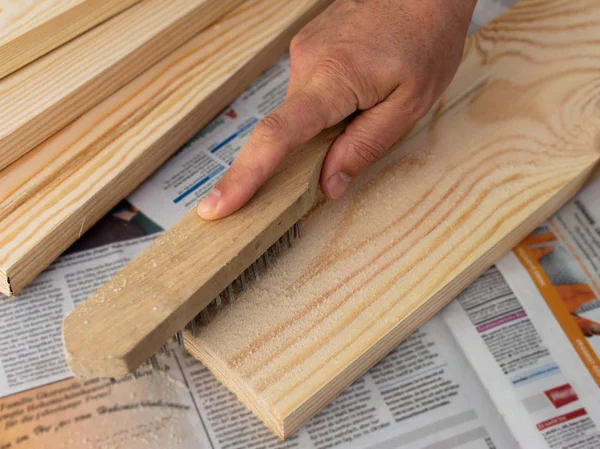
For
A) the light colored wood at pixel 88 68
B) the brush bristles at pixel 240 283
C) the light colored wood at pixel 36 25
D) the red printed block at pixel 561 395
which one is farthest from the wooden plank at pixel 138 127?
the red printed block at pixel 561 395

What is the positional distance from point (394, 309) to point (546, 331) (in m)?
0.30

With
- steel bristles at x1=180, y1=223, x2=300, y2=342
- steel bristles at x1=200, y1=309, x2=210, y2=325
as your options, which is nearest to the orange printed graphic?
steel bristles at x1=180, y1=223, x2=300, y2=342

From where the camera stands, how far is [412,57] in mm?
1043

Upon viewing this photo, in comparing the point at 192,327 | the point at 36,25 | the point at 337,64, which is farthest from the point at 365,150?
the point at 36,25

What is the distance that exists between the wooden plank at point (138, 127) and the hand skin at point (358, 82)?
0.29m

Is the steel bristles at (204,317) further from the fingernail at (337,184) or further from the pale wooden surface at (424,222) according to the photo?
the fingernail at (337,184)

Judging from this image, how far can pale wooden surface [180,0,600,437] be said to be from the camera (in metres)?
0.99

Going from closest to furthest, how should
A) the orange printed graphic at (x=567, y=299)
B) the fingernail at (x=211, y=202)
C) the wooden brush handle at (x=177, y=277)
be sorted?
the wooden brush handle at (x=177, y=277), the fingernail at (x=211, y=202), the orange printed graphic at (x=567, y=299)

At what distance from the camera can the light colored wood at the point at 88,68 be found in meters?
1.17

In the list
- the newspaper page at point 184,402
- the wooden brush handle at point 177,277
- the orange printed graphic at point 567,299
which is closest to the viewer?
the wooden brush handle at point 177,277

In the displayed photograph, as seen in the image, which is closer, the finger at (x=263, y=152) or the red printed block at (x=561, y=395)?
the finger at (x=263, y=152)

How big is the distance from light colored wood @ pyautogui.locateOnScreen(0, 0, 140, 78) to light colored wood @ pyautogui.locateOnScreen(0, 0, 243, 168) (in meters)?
0.02

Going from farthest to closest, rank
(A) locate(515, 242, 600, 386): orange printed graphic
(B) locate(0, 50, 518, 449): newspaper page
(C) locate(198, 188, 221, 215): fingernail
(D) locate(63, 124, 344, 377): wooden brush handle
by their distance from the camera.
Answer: (A) locate(515, 242, 600, 386): orange printed graphic
(B) locate(0, 50, 518, 449): newspaper page
(C) locate(198, 188, 221, 215): fingernail
(D) locate(63, 124, 344, 377): wooden brush handle

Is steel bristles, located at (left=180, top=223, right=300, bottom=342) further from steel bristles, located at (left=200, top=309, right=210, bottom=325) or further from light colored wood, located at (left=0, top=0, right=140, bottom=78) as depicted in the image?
light colored wood, located at (left=0, top=0, right=140, bottom=78)
